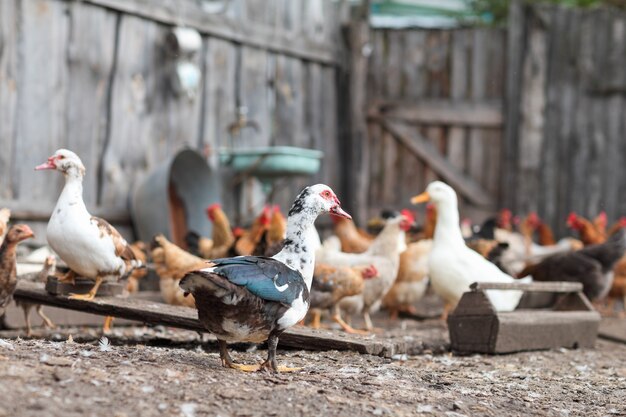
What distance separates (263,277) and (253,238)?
13.0ft

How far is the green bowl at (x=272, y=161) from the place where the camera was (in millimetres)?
10359

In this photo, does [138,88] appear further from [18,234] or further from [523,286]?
[523,286]

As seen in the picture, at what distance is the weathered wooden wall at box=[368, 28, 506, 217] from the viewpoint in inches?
488

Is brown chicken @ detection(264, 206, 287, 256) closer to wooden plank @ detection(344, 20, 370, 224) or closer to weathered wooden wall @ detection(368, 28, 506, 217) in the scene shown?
wooden plank @ detection(344, 20, 370, 224)

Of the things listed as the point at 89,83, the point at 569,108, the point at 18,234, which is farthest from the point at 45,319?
the point at 569,108

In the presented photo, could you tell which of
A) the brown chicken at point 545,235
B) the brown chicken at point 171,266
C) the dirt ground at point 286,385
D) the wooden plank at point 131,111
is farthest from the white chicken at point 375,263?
the brown chicken at point 545,235

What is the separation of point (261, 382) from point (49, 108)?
5.41m

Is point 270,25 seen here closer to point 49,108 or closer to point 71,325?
point 49,108

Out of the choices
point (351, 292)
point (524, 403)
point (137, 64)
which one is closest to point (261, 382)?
point (524, 403)

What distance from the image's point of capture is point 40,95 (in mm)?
8797

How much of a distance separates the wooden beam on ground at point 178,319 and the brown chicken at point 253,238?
74.2 inches

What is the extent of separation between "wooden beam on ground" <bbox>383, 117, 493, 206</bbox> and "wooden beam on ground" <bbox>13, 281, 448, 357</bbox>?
6.55 m

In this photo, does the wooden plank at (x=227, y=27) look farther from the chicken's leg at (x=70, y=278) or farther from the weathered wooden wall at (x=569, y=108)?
the chicken's leg at (x=70, y=278)

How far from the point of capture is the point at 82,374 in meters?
3.82
